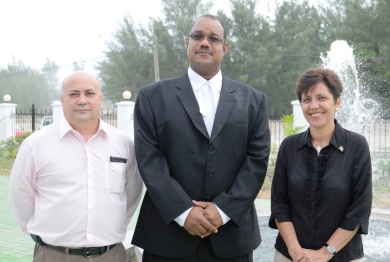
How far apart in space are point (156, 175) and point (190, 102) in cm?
49

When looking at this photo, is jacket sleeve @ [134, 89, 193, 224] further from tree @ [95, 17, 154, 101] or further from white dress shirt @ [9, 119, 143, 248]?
tree @ [95, 17, 154, 101]

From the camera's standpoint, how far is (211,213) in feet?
9.32

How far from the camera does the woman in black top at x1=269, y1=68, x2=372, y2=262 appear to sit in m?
2.76

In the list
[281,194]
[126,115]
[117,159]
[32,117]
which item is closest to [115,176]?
[117,159]

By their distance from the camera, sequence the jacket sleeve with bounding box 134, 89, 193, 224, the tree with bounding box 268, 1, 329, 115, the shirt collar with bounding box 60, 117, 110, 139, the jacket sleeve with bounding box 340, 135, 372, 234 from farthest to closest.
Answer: the tree with bounding box 268, 1, 329, 115 → the shirt collar with bounding box 60, 117, 110, 139 → the jacket sleeve with bounding box 134, 89, 193, 224 → the jacket sleeve with bounding box 340, 135, 372, 234

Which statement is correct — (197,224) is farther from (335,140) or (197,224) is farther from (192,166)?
(335,140)

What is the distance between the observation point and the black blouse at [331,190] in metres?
2.76

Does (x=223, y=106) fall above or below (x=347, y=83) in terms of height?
below

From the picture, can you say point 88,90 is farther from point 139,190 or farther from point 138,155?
point 139,190

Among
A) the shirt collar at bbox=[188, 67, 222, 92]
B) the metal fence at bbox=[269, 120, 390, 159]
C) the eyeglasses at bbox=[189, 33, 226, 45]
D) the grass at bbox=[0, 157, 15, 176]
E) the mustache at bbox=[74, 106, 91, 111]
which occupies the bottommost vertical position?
the grass at bbox=[0, 157, 15, 176]

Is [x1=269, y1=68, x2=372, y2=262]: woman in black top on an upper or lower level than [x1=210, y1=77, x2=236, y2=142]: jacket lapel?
lower

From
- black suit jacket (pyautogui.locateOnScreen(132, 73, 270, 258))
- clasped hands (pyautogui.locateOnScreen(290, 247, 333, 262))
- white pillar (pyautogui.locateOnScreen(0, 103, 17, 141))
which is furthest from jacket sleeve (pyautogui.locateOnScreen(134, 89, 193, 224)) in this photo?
white pillar (pyautogui.locateOnScreen(0, 103, 17, 141))

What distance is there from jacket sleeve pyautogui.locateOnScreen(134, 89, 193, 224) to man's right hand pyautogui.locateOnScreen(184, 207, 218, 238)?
0.05 metres

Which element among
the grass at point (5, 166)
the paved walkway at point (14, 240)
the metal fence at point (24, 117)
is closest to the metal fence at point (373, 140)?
the paved walkway at point (14, 240)
